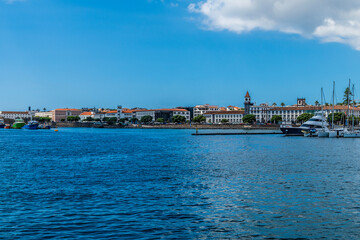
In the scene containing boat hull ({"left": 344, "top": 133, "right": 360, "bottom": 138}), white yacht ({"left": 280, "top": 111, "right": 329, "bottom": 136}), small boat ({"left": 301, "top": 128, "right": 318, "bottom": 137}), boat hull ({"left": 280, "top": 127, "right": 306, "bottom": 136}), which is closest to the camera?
boat hull ({"left": 344, "top": 133, "right": 360, "bottom": 138})

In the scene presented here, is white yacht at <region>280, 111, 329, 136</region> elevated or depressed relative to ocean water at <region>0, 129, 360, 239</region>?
elevated

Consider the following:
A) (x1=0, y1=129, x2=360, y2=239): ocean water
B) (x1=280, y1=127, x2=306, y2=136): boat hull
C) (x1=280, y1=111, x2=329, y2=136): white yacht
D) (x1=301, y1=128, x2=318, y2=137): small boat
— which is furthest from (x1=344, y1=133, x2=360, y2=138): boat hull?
(x1=0, y1=129, x2=360, y2=239): ocean water

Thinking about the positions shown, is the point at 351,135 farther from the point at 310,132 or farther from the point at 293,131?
the point at 293,131

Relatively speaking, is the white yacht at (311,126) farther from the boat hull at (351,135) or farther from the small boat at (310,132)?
the boat hull at (351,135)

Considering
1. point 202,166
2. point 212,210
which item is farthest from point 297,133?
point 212,210

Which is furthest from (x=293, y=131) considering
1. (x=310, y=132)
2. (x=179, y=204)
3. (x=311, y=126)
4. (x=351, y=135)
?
(x=179, y=204)

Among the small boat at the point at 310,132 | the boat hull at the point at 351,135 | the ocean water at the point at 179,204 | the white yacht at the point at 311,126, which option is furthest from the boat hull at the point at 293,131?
the ocean water at the point at 179,204

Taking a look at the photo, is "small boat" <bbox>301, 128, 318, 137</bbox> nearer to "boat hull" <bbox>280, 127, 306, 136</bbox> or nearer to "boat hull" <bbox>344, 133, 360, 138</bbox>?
"boat hull" <bbox>280, 127, 306, 136</bbox>

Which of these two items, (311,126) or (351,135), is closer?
(351,135)

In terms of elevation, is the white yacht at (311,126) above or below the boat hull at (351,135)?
above

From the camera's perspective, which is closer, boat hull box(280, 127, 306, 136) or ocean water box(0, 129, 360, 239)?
ocean water box(0, 129, 360, 239)

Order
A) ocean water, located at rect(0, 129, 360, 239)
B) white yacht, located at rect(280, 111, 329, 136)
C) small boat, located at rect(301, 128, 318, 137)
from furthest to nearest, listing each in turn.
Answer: white yacht, located at rect(280, 111, 329, 136) → small boat, located at rect(301, 128, 318, 137) → ocean water, located at rect(0, 129, 360, 239)

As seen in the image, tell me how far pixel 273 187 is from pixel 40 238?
14.2 m

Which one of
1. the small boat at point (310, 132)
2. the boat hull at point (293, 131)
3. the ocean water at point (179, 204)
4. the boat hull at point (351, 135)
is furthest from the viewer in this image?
the boat hull at point (293, 131)
